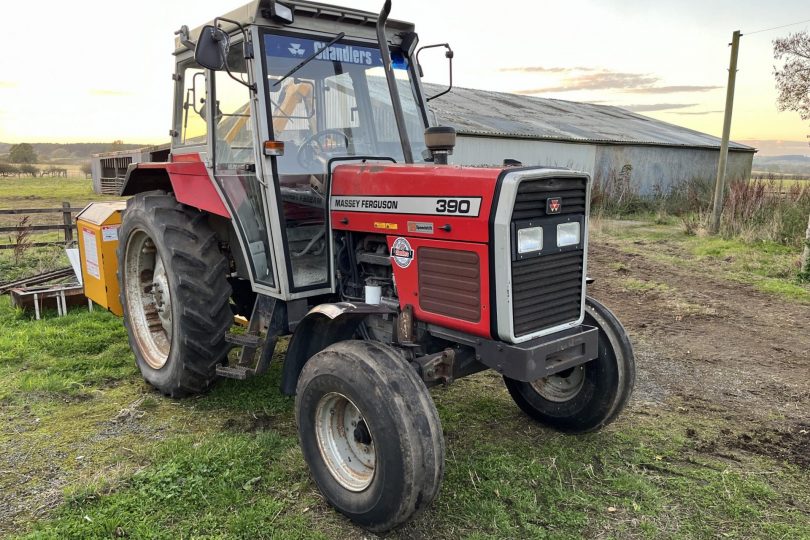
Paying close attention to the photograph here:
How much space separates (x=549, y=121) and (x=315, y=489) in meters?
20.7

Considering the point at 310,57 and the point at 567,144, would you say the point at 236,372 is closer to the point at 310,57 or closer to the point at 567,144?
the point at 310,57

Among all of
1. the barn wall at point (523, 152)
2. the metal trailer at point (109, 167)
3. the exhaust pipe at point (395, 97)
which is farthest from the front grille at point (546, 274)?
the metal trailer at point (109, 167)

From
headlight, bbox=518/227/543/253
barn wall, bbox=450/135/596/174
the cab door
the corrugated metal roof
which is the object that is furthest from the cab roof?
the corrugated metal roof

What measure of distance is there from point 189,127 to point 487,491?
3.19 m

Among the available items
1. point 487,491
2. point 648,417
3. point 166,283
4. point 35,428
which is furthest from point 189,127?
point 648,417

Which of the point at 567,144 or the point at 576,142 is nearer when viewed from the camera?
the point at 567,144

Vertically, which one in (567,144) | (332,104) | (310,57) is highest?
(310,57)

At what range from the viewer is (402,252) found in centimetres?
328

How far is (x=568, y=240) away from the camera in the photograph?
10.5 feet

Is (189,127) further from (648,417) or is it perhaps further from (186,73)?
(648,417)

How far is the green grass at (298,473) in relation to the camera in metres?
2.91

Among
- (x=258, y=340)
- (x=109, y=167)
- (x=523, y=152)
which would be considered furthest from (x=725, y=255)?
(x=109, y=167)

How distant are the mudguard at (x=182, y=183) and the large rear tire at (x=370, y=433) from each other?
1433 mm

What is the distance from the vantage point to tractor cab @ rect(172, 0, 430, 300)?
3.51 meters
